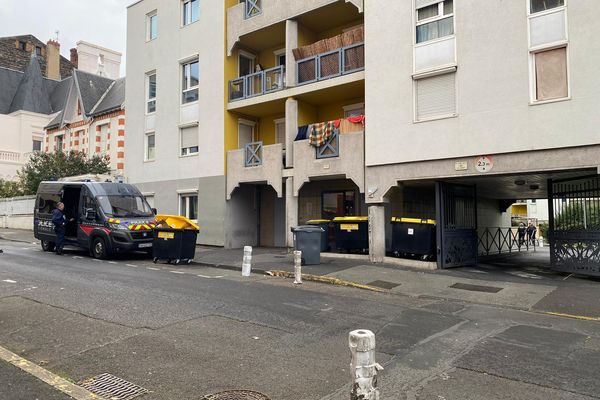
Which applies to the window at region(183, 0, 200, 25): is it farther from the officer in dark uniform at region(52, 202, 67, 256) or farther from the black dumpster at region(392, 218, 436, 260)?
the black dumpster at region(392, 218, 436, 260)

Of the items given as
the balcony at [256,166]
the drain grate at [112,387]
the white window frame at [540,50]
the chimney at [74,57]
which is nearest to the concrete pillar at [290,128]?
the balcony at [256,166]

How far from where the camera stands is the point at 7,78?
146ft

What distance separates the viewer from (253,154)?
18.2 metres

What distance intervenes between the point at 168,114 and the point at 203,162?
364 centimetres

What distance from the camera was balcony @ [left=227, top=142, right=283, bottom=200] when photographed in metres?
17.3

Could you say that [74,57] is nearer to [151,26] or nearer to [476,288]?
[151,26]

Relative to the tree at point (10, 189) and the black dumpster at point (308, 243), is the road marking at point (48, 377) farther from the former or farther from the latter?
the tree at point (10, 189)

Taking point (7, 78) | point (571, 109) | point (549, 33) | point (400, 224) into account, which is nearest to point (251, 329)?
point (400, 224)

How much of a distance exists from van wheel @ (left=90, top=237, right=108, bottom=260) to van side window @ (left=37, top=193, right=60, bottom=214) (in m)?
2.72

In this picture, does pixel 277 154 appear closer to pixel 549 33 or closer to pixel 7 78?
pixel 549 33

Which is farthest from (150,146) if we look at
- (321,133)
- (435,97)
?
(435,97)

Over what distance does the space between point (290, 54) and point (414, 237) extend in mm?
8487

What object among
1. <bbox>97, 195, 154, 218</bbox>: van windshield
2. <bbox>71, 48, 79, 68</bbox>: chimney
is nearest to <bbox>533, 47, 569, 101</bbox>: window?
<bbox>97, 195, 154, 218</bbox>: van windshield

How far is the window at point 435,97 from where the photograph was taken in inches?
504
